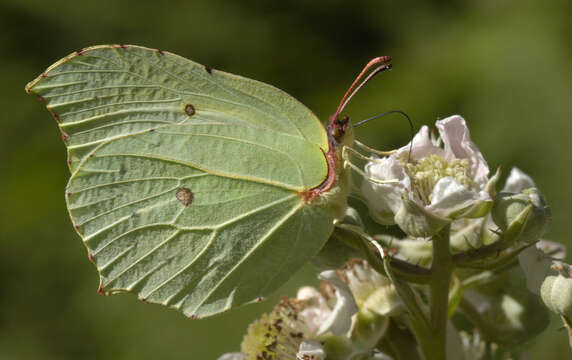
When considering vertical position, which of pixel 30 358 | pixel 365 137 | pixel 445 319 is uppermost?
pixel 445 319

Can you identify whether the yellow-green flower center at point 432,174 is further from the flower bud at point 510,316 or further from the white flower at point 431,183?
the flower bud at point 510,316

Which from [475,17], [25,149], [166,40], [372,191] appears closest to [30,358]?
[25,149]

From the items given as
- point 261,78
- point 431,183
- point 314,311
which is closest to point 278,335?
point 314,311

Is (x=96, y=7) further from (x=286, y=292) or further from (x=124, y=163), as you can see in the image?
(x=124, y=163)

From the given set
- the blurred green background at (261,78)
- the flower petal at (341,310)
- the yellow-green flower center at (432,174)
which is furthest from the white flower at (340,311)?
the blurred green background at (261,78)

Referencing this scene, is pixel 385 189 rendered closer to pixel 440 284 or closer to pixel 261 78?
pixel 440 284

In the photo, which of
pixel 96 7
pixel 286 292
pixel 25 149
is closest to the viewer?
pixel 286 292
